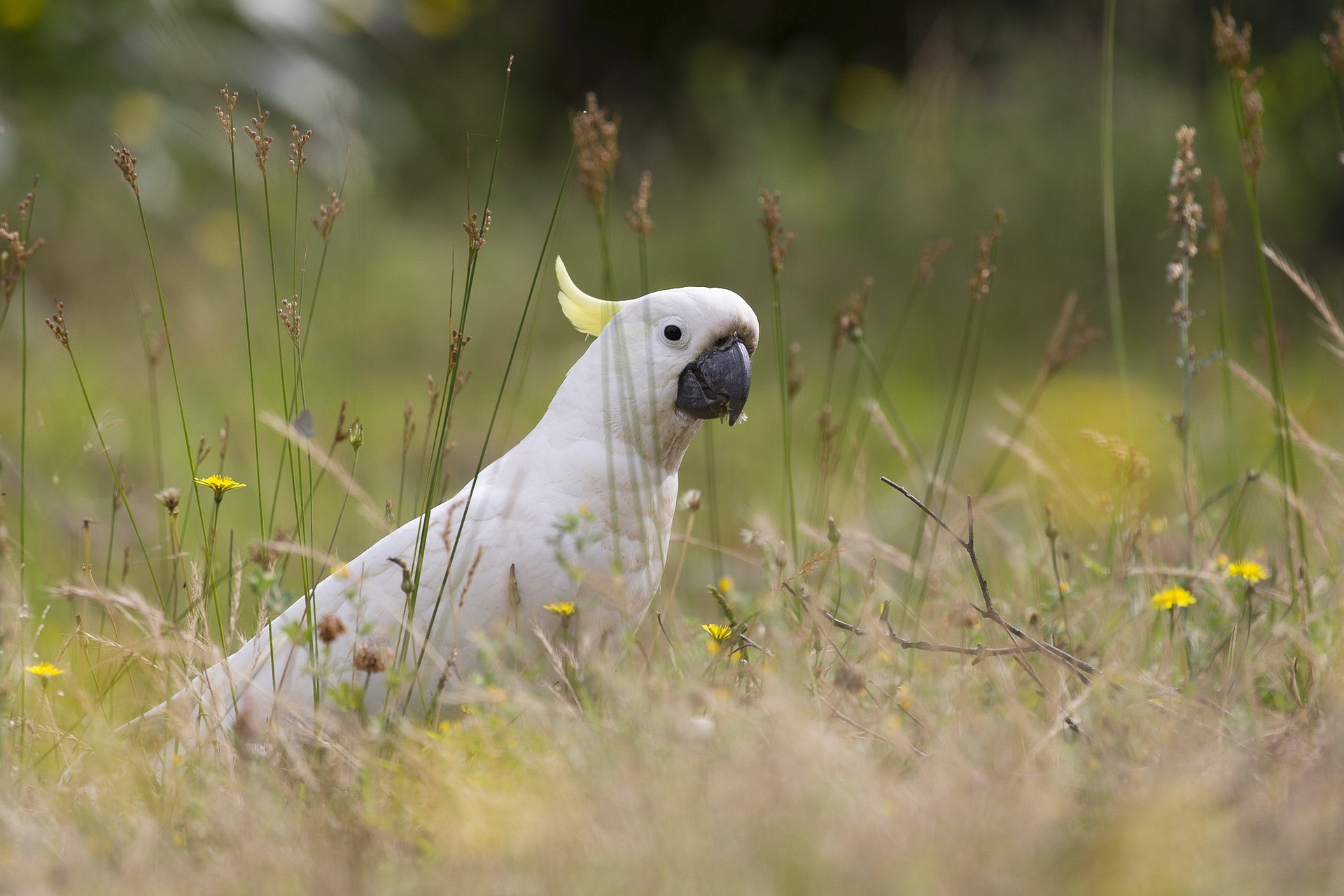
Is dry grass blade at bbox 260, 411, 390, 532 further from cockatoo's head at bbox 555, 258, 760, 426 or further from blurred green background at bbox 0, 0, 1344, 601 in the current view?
blurred green background at bbox 0, 0, 1344, 601

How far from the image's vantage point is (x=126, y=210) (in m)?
5.43

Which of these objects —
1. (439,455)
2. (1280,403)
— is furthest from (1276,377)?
(439,455)

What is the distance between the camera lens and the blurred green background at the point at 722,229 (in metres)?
4.68

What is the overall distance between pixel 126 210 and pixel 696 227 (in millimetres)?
2750

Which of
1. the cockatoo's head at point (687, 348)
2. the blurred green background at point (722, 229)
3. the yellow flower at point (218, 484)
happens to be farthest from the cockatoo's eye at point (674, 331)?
the blurred green background at point (722, 229)

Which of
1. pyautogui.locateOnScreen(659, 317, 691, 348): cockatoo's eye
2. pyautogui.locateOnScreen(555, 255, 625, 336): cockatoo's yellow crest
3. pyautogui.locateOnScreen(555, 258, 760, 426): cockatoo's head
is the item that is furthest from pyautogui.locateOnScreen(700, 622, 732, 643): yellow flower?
pyautogui.locateOnScreen(555, 255, 625, 336): cockatoo's yellow crest

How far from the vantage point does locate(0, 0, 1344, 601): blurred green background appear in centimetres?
468

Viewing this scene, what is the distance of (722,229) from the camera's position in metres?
6.05

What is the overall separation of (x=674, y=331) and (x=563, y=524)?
1.58 ft

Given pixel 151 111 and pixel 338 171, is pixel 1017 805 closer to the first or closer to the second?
pixel 338 171

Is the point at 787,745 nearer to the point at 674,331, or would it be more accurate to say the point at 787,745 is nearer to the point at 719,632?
the point at 719,632

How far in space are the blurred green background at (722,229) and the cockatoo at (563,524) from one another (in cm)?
196

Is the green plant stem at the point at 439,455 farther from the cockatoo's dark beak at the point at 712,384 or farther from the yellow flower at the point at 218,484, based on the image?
the cockatoo's dark beak at the point at 712,384

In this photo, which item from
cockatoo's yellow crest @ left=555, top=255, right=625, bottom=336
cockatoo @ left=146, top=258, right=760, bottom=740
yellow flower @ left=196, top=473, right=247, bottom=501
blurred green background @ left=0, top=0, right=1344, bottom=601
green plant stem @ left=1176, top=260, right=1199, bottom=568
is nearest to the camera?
yellow flower @ left=196, top=473, right=247, bottom=501
